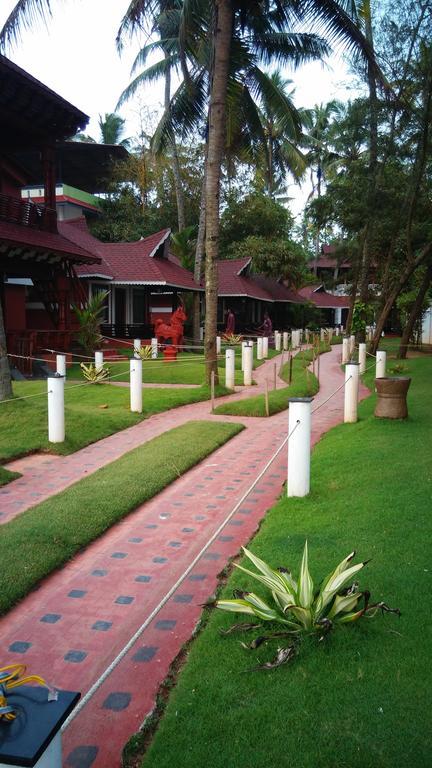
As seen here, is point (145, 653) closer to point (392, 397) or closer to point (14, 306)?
point (392, 397)

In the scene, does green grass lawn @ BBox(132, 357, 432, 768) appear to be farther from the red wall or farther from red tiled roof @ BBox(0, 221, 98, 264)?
the red wall

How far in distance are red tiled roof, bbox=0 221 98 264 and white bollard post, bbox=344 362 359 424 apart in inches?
396

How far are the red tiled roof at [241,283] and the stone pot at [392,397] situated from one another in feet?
76.7

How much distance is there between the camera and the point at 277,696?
3096 millimetres

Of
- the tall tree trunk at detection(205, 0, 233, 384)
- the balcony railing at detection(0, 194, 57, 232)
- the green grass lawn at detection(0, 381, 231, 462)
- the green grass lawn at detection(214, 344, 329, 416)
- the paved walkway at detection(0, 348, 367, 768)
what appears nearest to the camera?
the paved walkway at detection(0, 348, 367, 768)

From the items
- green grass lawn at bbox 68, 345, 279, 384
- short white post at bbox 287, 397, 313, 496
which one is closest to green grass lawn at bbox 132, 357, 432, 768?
short white post at bbox 287, 397, 313, 496

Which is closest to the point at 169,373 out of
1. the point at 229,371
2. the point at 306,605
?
the point at 229,371

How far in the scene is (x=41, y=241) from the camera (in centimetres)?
1838

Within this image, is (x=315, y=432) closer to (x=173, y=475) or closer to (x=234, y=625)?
(x=173, y=475)

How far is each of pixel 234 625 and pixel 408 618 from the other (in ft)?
3.37

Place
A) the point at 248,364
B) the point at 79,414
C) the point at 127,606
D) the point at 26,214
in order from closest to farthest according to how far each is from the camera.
A: the point at 127,606
the point at 79,414
the point at 248,364
the point at 26,214

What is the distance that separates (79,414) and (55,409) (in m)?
2.11

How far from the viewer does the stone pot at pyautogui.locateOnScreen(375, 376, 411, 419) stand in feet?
33.8

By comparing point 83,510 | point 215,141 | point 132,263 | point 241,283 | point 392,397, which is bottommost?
point 83,510
